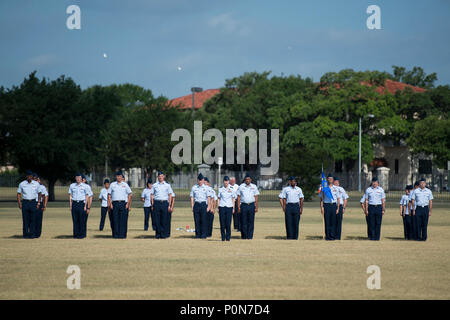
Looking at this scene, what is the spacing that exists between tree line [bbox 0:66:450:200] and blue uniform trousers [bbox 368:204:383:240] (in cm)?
3048

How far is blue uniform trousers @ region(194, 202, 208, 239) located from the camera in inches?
862

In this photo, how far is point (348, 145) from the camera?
74.3 metres

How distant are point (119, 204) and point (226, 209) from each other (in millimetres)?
3188

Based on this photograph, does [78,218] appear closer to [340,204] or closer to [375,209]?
[340,204]

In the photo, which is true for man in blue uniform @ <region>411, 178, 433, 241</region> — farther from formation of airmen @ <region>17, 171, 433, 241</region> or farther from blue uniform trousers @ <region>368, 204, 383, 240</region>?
blue uniform trousers @ <region>368, 204, 383, 240</region>

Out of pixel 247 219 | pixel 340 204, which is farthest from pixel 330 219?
pixel 247 219

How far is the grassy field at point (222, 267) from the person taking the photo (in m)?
11.2

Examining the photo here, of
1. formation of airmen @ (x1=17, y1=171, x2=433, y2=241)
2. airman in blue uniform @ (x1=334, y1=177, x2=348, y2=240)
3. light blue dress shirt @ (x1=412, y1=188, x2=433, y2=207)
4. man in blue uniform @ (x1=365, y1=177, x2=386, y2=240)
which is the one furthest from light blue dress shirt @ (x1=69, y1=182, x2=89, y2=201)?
light blue dress shirt @ (x1=412, y1=188, x2=433, y2=207)

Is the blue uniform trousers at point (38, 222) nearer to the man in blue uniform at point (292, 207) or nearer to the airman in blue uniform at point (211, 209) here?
the airman in blue uniform at point (211, 209)

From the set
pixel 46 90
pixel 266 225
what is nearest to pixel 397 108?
pixel 46 90

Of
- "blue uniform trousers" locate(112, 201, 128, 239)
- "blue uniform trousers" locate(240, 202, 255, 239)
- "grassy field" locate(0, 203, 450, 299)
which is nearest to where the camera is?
"grassy field" locate(0, 203, 450, 299)

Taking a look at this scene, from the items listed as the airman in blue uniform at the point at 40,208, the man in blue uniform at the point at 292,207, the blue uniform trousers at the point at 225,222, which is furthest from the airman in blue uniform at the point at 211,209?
the airman in blue uniform at the point at 40,208
